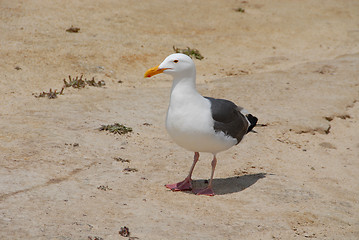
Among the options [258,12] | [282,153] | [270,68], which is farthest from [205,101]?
[258,12]

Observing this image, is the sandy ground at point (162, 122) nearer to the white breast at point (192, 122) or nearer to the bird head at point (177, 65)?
the white breast at point (192, 122)

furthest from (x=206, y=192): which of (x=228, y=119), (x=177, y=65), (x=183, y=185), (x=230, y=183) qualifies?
(x=177, y=65)

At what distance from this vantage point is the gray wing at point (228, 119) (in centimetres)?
689

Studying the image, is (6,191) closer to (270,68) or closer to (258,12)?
(270,68)

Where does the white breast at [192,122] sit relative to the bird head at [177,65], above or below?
below

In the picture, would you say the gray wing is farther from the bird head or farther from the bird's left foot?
the bird's left foot

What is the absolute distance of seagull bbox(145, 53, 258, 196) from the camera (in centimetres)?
662

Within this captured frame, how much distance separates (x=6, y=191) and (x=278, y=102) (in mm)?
6747

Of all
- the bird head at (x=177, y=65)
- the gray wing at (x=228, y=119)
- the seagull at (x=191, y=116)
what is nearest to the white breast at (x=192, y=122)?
the seagull at (x=191, y=116)

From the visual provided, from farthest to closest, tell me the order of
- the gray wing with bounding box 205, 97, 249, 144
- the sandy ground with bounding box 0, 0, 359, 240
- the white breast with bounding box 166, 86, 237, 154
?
the gray wing with bounding box 205, 97, 249, 144, the white breast with bounding box 166, 86, 237, 154, the sandy ground with bounding box 0, 0, 359, 240

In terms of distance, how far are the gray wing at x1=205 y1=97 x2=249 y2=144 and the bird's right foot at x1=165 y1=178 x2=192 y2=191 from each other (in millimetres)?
911

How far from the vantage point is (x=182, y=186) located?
23.5ft

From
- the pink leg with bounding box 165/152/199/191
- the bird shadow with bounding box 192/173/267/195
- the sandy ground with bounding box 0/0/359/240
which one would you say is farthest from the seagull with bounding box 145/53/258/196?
the sandy ground with bounding box 0/0/359/240

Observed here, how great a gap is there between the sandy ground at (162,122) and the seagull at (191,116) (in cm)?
76
